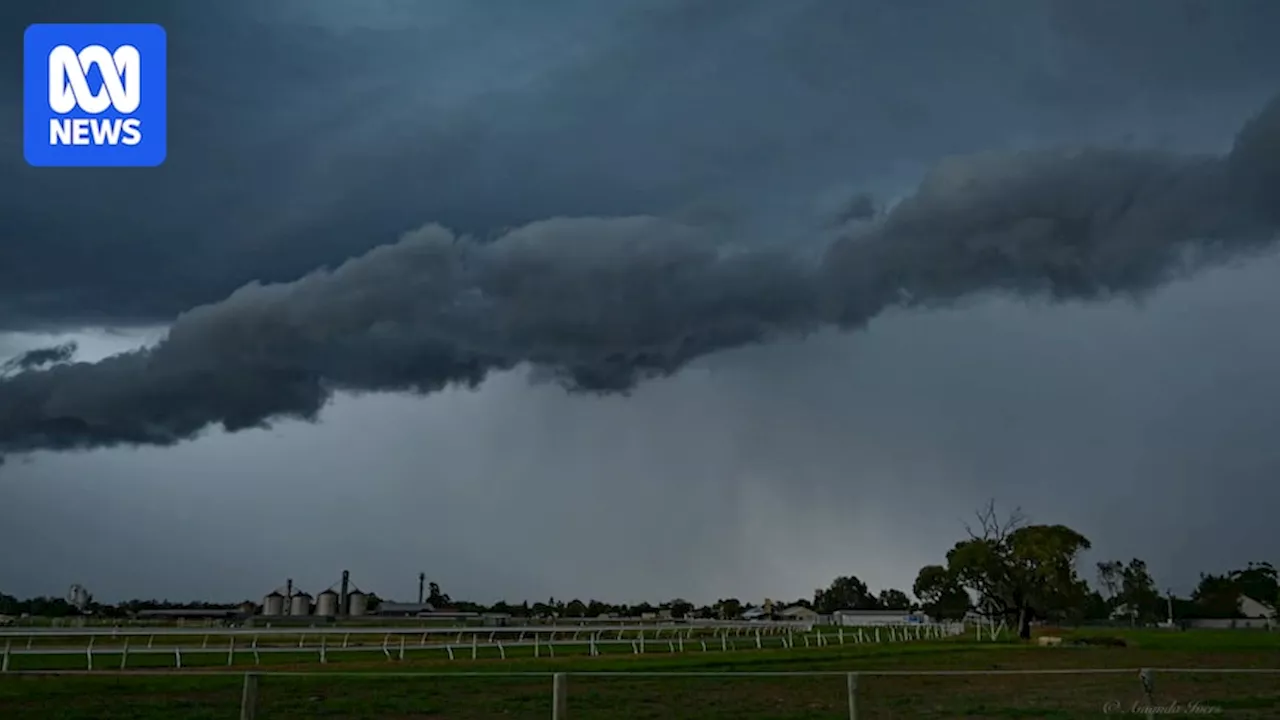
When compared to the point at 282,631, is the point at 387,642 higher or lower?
lower

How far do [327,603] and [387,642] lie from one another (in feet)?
339

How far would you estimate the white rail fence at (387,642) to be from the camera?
41.8 meters

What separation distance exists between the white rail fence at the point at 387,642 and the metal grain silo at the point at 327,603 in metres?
73.9

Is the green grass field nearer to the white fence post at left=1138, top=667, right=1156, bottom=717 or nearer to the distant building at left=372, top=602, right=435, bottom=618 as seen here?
the white fence post at left=1138, top=667, right=1156, bottom=717

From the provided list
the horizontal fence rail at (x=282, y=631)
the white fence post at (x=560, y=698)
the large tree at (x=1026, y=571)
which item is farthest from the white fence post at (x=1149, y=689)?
the large tree at (x=1026, y=571)

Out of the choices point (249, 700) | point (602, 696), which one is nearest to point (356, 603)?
point (602, 696)

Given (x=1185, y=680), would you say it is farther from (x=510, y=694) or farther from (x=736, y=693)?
(x=510, y=694)

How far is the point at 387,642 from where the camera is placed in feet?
185

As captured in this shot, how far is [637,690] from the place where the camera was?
29.9 meters

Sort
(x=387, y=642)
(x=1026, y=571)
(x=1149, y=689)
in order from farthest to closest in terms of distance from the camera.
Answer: (x=1026, y=571)
(x=387, y=642)
(x=1149, y=689)

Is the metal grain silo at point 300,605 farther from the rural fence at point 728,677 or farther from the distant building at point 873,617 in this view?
the rural fence at point 728,677

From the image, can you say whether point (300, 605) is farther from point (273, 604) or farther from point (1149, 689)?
point (1149, 689)

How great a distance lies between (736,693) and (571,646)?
36717mm

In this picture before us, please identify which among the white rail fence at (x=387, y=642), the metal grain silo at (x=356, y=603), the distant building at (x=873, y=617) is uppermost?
the white rail fence at (x=387, y=642)
